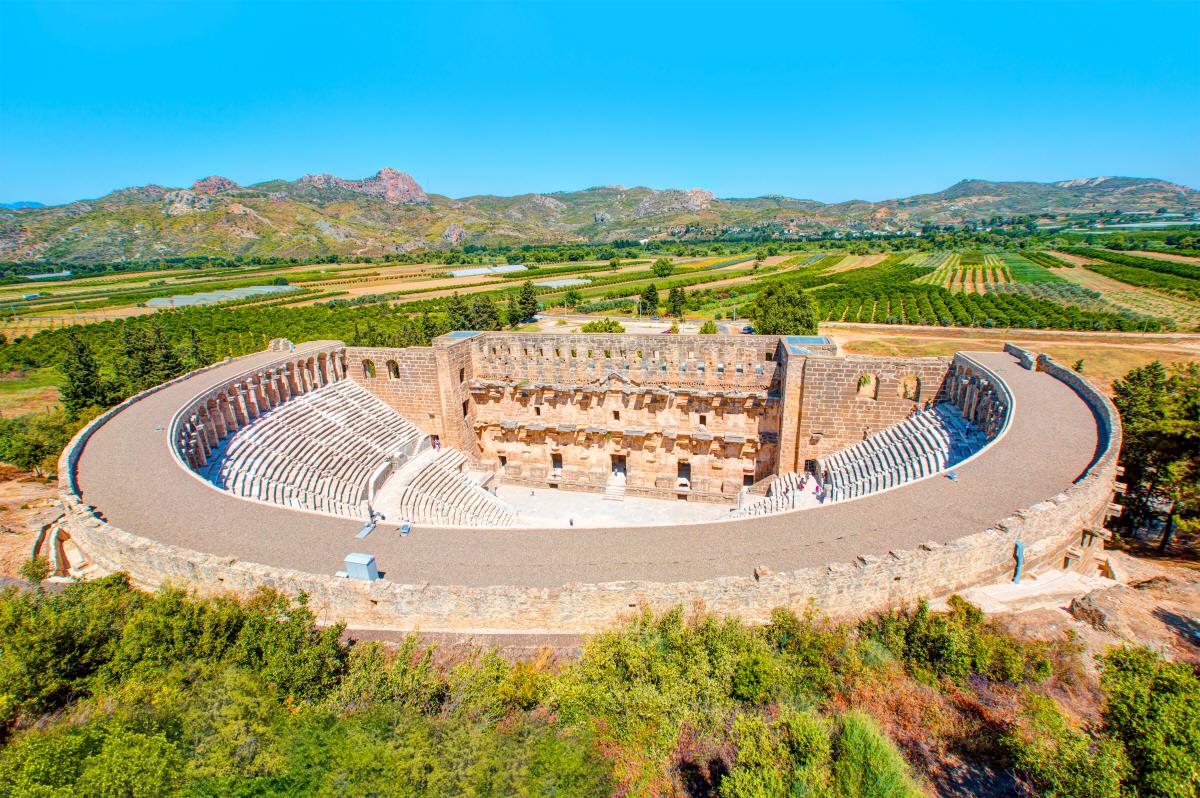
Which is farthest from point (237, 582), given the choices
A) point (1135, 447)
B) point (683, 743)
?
point (1135, 447)

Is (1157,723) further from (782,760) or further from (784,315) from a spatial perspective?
(784,315)

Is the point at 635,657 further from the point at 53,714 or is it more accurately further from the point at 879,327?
the point at 879,327

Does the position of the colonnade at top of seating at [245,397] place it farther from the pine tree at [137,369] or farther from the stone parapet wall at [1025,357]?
the stone parapet wall at [1025,357]

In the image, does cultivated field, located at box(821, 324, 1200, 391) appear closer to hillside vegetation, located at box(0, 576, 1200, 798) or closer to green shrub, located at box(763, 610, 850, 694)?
green shrub, located at box(763, 610, 850, 694)

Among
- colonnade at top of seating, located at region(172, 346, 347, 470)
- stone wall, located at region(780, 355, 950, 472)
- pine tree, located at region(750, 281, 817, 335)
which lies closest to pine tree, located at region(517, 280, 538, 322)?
pine tree, located at region(750, 281, 817, 335)

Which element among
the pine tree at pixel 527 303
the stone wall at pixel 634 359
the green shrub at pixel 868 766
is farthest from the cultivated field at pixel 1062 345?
the green shrub at pixel 868 766

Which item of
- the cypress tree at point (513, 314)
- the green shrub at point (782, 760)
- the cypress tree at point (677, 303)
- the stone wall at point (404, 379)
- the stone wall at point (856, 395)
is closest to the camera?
the green shrub at point (782, 760)

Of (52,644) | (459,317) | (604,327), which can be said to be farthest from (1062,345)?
(52,644)
